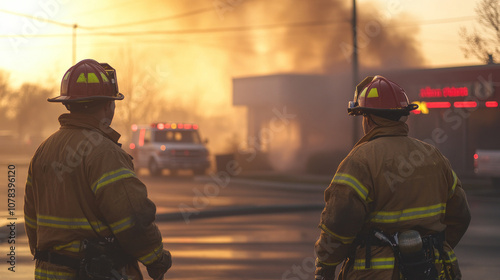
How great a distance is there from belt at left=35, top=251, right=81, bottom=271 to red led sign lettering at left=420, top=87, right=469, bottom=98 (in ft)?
81.8

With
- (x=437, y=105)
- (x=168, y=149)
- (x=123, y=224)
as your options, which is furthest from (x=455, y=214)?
(x=437, y=105)

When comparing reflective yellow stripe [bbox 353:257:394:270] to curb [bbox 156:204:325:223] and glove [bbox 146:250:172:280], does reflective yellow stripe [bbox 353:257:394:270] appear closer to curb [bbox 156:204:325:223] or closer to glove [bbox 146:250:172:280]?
glove [bbox 146:250:172:280]

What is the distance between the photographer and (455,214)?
12.6 feet

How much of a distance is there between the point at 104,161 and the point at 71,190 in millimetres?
200

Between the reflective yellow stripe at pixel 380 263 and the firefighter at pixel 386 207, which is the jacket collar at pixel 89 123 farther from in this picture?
the reflective yellow stripe at pixel 380 263

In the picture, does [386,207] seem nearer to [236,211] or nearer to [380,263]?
[380,263]

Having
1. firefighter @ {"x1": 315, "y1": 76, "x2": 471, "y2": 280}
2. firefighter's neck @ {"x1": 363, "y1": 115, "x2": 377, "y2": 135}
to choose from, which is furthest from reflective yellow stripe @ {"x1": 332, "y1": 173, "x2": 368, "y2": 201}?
firefighter's neck @ {"x1": 363, "y1": 115, "x2": 377, "y2": 135}

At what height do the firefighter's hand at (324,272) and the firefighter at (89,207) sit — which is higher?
the firefighter at (89,207)

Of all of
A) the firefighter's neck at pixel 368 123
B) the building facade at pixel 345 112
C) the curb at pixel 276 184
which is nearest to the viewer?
the firefighter's neck at pixel 368 123

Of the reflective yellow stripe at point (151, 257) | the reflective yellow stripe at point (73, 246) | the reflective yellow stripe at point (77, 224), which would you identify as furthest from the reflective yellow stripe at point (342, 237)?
the reflective yellow stripe at point (73, 246)

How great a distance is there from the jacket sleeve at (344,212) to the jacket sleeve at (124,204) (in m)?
0.75

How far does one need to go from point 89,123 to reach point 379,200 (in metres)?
1.31

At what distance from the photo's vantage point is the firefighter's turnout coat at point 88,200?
130 inches

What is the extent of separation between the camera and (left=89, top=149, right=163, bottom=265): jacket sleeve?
329cm
